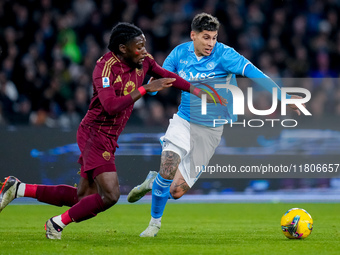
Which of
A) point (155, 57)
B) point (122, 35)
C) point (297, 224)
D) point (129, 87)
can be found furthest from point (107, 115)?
point (155, 57)

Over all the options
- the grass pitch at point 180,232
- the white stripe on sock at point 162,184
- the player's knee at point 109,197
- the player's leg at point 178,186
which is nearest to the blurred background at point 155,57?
the grass pitch at point 180,232

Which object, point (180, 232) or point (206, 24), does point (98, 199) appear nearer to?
point (180, 232)

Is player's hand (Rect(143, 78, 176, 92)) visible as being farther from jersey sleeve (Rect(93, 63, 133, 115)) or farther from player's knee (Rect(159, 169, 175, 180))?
player's knee (Rect(159, 169, 175, 180))

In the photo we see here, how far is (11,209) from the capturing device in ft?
35.2

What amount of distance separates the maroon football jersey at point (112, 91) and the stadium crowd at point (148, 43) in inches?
207

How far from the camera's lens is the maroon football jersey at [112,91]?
6.40m

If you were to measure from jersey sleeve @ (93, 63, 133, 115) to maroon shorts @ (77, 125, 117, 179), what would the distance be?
1.45 feet

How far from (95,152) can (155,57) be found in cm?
739

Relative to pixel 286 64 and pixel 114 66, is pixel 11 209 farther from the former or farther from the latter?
pixel 286 64

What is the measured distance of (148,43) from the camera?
14.2m

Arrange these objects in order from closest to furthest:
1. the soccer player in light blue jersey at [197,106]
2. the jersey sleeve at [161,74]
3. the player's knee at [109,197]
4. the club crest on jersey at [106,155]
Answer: the player's knee at [109,197], the club crest on jersey at [106,155], the jersey sleeve at [161,74], the soccer player in light blue jersey at [197,106]

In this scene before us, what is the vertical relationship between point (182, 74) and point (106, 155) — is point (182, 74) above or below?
above

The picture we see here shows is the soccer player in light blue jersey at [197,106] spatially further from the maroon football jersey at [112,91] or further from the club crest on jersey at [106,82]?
the club crest on jersey at [106,82]

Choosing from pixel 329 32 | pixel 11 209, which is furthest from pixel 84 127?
pixel 329 32
